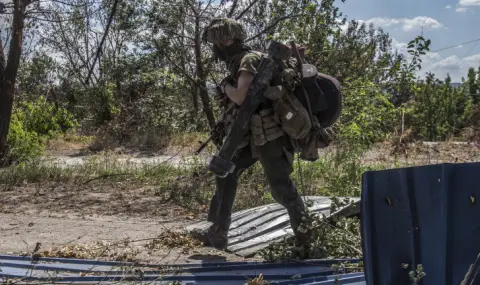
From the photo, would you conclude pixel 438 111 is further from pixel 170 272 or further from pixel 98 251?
pixel 170 272

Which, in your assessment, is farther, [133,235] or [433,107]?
[433,107]

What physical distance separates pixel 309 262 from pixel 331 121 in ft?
3.29

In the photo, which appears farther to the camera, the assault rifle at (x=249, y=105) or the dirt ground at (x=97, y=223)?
the dirt ground at (x=97, y=223)

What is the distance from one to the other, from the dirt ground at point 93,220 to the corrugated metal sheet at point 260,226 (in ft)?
0.63

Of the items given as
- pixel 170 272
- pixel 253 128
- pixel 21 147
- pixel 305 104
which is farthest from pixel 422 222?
pixel 21 147

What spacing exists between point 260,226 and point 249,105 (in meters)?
1.65

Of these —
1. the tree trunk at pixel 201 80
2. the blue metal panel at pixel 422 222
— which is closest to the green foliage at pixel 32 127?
the tree trunk at pixel 201 80

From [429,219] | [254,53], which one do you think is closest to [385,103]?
[254,53]

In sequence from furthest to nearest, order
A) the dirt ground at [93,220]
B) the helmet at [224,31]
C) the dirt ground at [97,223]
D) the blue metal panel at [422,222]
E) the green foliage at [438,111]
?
the green foliage at [438,111] → the dirt ground at [93,220] → the dirt ground at [97,223] → the helmet at [224,31] → the blue metal panel at [422,222]

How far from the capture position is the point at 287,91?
405cm

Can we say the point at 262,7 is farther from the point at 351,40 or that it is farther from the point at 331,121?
the point at 331,121

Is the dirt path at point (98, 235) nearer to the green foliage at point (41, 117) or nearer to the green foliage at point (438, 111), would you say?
the green foliage at point (41, 117)

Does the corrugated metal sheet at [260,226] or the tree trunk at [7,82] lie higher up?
the tree trunk at [7,82]

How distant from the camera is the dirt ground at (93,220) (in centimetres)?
511
